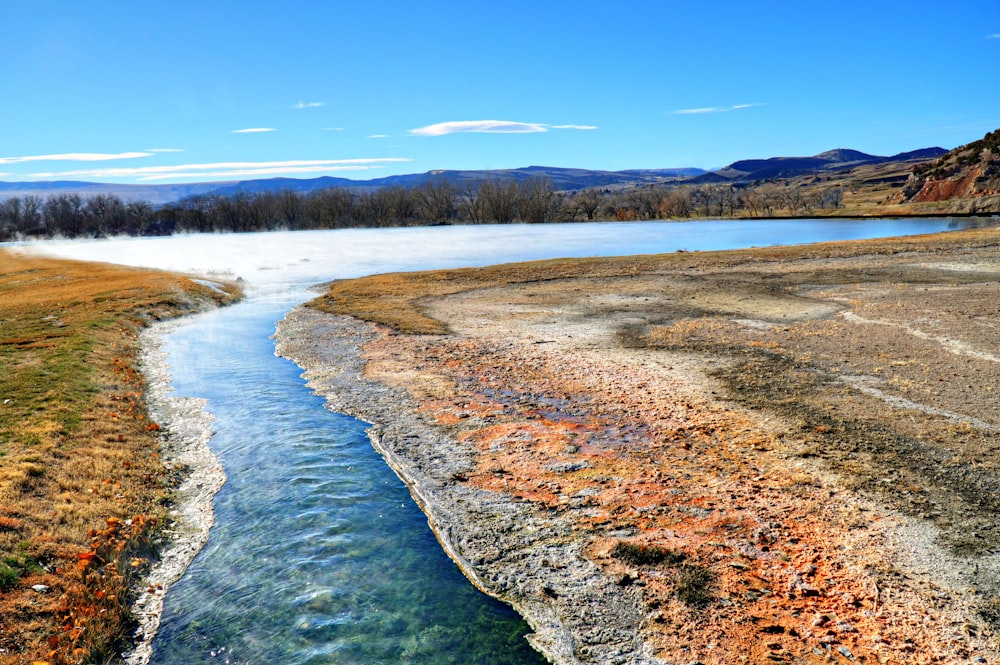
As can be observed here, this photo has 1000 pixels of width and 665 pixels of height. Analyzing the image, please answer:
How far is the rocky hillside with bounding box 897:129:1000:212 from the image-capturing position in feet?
306

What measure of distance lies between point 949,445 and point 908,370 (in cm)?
496

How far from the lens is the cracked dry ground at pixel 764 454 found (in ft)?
22.0

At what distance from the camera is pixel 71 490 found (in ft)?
32.2

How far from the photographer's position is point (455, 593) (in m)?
7.77

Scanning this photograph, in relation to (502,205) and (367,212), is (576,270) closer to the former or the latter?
(502,205)

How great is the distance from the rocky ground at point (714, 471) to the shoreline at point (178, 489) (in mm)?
3241

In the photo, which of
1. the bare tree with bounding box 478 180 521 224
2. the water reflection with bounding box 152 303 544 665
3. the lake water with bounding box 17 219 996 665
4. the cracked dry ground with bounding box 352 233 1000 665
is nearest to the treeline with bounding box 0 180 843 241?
the bare tree with bounding box 478 180 521 224

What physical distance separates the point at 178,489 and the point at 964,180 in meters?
126

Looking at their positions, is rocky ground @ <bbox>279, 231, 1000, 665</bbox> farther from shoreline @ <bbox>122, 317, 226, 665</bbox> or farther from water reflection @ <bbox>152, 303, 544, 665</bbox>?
shoreline @ <bbox>122, 317, 226, 665</bbox>

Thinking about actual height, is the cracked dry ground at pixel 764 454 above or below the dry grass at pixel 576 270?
below

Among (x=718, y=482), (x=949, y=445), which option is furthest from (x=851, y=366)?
(x=718, y=482)

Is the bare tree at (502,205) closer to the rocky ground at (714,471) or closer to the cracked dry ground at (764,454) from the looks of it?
the cracked dry ground at (764,454)

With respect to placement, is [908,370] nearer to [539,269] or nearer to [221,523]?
[221,523]

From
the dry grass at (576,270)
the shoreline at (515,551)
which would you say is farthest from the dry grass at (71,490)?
the dry grass at (576,270)
